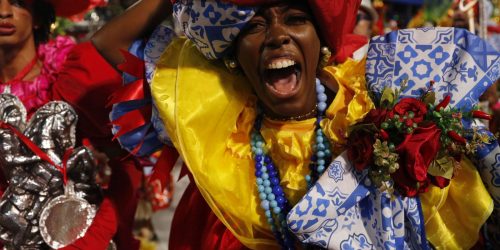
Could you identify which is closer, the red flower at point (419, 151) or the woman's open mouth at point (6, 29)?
the red flower at point (419, 151)

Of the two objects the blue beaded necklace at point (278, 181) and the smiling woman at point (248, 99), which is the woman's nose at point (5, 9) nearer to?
the smiling woman at point (248, 99)

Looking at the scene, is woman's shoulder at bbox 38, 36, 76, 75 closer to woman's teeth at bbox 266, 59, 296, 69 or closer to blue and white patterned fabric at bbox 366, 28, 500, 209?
woman's teeth at bbox 266, 59, 296, 69

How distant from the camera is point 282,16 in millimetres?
1993

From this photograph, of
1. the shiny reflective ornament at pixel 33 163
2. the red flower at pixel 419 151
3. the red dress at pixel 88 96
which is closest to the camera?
the red flower at pixel 419 151

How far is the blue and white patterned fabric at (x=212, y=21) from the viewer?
1951 mm

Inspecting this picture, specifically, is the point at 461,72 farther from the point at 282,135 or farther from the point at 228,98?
the point at 228,98

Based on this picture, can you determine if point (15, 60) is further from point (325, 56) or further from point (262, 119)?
point (325, 56)

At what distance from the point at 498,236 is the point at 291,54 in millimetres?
876

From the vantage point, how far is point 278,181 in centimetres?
212

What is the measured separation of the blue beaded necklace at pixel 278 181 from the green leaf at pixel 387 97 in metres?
0.24

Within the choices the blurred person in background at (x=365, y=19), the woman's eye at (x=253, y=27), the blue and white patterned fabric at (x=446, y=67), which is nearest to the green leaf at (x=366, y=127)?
the blue and white patterned fabric at (x=446, y=67)

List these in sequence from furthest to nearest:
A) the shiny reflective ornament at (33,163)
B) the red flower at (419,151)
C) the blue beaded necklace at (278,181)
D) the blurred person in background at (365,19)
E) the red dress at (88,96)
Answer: the blurred person in background at (365,19)
the red dress at (88,96)
the shiny reflective ornament at (33,163)
the blue beaded necklace at (278,181)
the red flower at (419,151)

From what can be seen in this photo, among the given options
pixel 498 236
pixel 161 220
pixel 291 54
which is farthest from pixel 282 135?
pixel 161 220

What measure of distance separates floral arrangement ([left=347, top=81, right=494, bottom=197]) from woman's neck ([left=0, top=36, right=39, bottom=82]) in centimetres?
150
